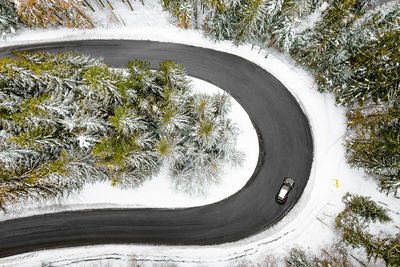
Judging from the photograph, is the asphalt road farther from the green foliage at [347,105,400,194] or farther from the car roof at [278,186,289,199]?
the green foliage at [347,105,400,194]

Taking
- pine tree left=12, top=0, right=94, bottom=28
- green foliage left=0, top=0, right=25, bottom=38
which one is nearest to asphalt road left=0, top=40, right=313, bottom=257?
pine tree left=12, top=0, right=94, bottom=28

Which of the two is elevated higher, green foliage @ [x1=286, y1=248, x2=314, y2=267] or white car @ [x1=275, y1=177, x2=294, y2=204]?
white car @ [x1=275, y1=177, x2=294, y2=204]

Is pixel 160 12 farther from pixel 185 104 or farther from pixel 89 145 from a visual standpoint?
pixel 89 145

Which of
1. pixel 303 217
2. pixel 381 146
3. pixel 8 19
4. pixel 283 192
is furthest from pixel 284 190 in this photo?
pixel 8 19

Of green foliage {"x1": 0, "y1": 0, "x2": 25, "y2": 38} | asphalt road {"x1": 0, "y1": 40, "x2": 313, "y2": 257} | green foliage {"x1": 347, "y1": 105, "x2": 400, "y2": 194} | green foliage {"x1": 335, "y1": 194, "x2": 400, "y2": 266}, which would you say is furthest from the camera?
A: green foliage {"x1": 0, "y1": 0, "x2": 25, "y2": 38}

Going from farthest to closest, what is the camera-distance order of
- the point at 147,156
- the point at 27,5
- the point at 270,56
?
the point at 270,56 → the point at 27,5 → the point at 147,156

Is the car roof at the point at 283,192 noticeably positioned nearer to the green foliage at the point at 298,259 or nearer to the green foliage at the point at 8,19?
the green foliage at the point at 298,259

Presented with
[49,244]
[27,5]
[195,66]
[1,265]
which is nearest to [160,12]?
[195,66]

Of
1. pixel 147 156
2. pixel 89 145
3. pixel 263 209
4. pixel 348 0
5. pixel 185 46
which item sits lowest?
pixel 263 209

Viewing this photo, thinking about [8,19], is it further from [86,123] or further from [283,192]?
[283,192]
